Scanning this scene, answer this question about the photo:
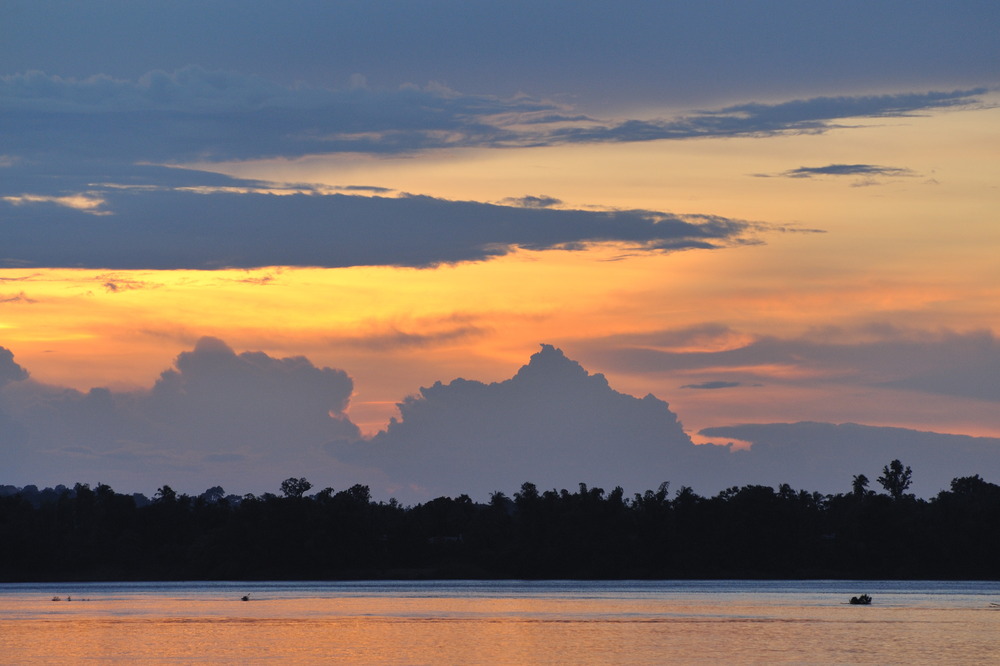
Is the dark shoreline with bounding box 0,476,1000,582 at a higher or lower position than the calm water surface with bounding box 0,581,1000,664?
higher

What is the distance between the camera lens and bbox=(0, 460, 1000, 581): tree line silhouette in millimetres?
177625

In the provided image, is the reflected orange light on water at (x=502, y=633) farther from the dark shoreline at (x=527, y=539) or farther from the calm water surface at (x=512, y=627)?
the dark shoreline at (x=527, y=539)

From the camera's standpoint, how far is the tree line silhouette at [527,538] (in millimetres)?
177625

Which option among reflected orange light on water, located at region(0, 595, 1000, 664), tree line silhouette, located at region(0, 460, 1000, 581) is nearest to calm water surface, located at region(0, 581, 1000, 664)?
reflected orange light on water, located at region(0, 595, 1000, 664)

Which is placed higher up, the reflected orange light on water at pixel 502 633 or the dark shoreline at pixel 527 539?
the dark shoreline at pixel 527 539

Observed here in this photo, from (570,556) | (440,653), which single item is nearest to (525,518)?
(570,556)

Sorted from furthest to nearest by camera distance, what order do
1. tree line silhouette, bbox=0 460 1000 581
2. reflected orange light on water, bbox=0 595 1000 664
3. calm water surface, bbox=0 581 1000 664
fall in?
tree line silhouette, bbox=0 460 1000 581 < calm water surface, bbox=0 581 1000 664 < reflected orange light on water, bbox=0 595 1000 664

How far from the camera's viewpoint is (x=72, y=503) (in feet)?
645

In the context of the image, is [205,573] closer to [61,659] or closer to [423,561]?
[423,561]

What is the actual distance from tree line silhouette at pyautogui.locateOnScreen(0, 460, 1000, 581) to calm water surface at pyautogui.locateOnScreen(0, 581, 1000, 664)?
23.7 meters

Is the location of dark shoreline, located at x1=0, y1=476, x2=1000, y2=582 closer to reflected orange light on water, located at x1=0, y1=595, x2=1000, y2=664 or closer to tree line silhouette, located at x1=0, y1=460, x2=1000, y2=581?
tree line silhouette, located at x1=0, y1=460, x2=1000, y2=581

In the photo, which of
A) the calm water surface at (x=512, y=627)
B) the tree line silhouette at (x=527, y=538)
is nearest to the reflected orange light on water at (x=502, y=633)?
the calm water surface at (x=512, y=627)

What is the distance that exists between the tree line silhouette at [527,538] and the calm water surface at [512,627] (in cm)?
2366

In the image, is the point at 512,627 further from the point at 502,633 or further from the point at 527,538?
the point at 527,538
